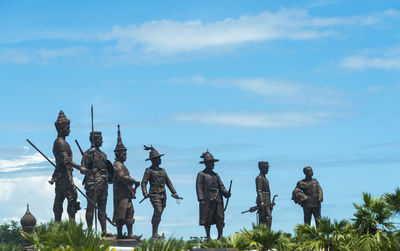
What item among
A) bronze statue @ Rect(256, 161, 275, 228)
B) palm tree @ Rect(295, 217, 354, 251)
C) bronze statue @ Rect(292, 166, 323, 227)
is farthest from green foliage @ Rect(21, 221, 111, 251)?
bronze statue @ Rect(292, 166, 323, 227)

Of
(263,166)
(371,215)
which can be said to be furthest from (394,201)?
(263,166)

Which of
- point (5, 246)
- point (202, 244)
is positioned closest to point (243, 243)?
point (202, 244)

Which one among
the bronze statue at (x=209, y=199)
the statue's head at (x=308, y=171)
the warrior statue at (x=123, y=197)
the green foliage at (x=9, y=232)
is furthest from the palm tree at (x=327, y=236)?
the green foliage at (x=9, y=232)

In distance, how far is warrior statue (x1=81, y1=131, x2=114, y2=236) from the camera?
20812mm

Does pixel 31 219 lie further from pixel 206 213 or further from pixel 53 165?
pixel 206 213

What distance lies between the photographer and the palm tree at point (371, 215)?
1702 cm

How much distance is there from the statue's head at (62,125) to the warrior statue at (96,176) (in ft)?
2.14

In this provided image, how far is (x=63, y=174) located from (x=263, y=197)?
6.74 m

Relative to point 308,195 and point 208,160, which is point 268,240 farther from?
point 308,195

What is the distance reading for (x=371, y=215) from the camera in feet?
56.3

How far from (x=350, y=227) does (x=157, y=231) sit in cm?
635

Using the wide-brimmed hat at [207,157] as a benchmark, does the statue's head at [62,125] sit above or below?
above

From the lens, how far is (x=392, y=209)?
16906mm

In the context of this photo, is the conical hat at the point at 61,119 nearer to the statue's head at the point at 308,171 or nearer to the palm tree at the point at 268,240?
the palm tree at the point at 268,240
